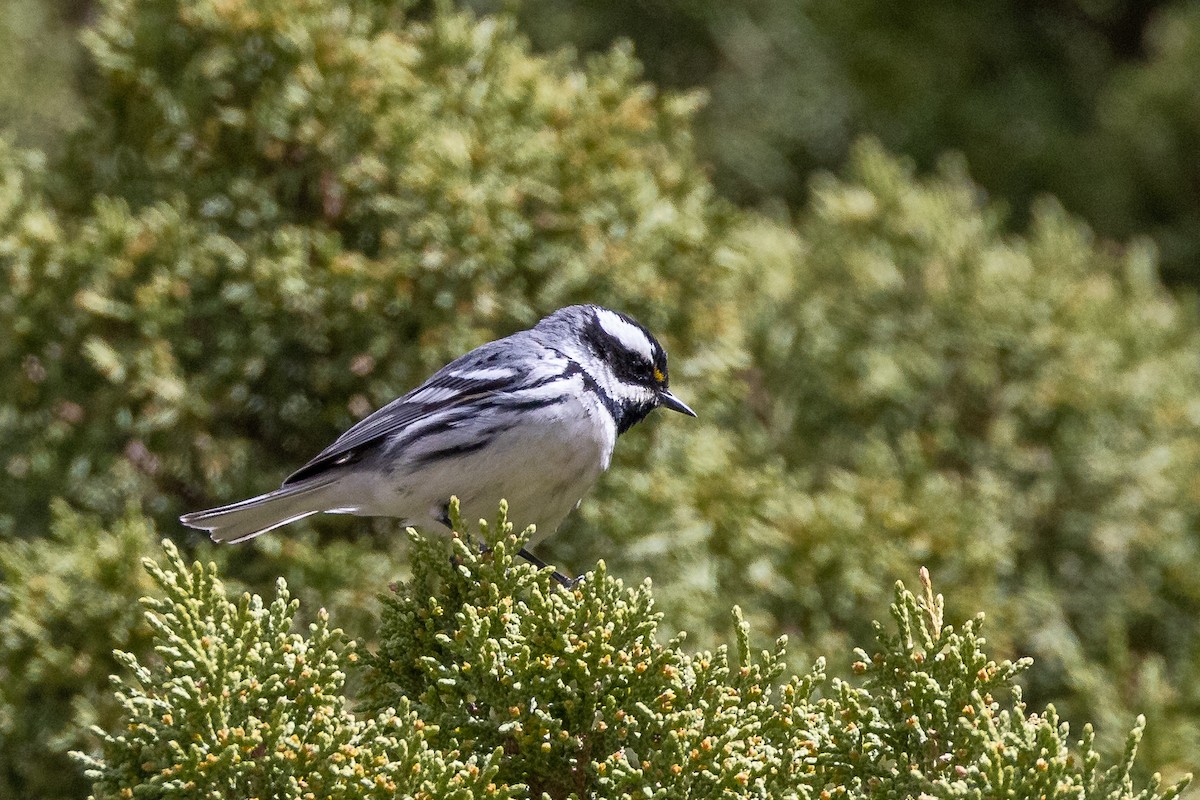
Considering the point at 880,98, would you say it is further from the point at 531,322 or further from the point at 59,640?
the point at 59,640

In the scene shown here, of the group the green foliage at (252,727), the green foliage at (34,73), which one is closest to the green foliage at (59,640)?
the green foliage at (252,727)

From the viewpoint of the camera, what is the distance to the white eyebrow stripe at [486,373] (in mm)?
3465

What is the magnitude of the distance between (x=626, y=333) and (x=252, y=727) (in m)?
1.71

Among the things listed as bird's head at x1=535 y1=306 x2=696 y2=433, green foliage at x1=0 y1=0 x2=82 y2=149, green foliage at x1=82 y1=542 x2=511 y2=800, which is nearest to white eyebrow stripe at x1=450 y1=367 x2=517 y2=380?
bird's head at x1=535 y1=306 x2=696 y2=433

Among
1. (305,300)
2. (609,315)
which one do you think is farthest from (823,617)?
(305,300)

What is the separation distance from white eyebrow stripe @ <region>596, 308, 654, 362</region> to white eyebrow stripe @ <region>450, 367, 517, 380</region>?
1.17 ft

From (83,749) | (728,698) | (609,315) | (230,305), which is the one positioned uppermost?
(230,305)

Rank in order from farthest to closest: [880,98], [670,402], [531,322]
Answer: [880,98]
[531,322]
[670,402]

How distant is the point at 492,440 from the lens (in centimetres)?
334

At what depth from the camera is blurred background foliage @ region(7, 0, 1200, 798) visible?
3830 mm

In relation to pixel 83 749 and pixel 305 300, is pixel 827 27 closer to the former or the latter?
Result: pixel 305 300

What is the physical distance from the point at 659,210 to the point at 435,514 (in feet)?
4.28

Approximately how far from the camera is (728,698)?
2357 millimetres

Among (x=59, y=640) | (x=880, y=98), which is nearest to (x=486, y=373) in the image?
(x=59, y=640)
